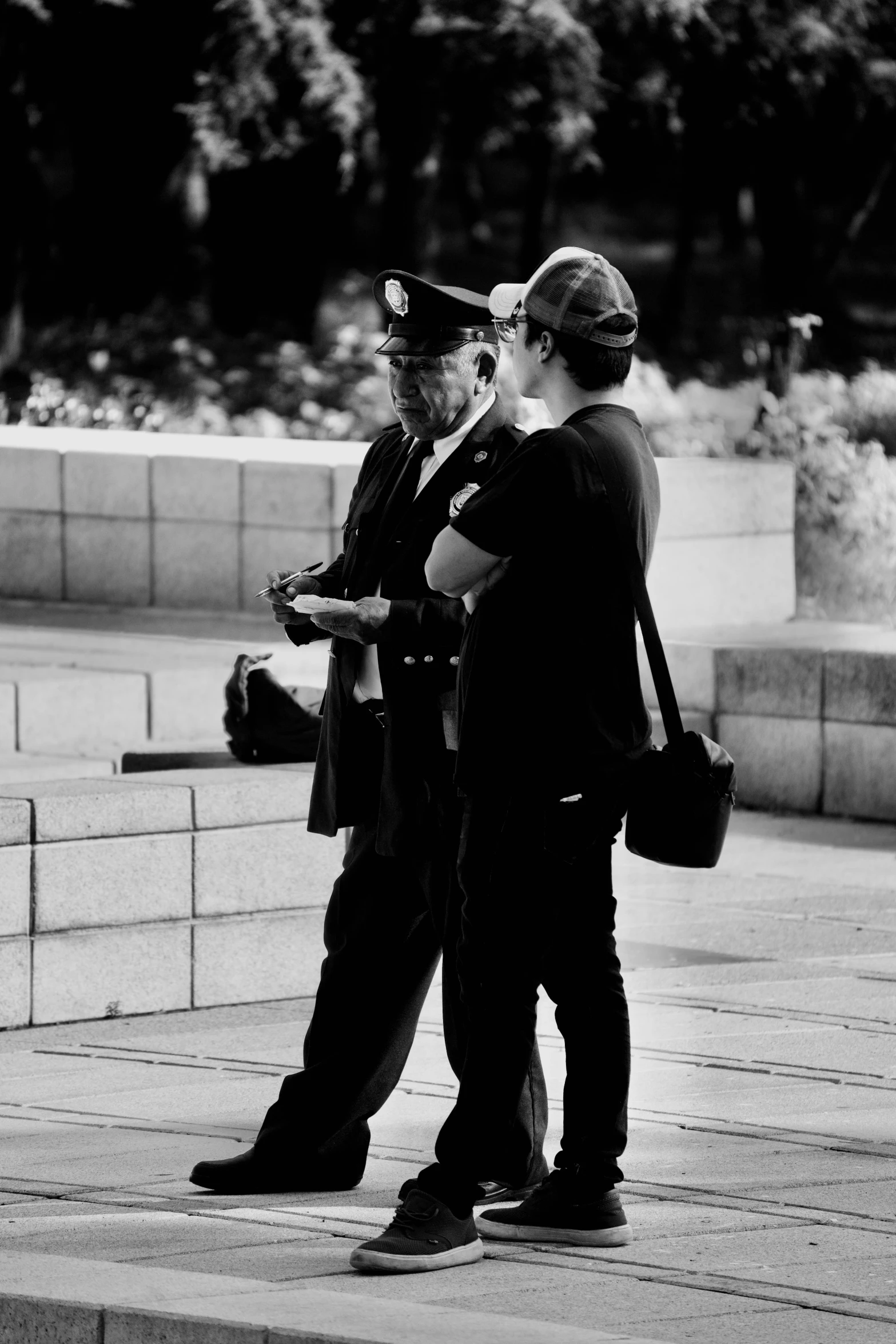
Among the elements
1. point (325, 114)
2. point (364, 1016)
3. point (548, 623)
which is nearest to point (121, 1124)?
point (364, 1016)

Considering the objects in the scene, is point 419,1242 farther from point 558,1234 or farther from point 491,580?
point 491,580

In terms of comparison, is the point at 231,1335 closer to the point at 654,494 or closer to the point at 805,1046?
the point at 654,494

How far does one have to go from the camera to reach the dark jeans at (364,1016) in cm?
470

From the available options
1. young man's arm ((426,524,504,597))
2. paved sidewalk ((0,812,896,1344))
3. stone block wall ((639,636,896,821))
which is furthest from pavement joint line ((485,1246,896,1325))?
stone block wall ((639,636,896,821))

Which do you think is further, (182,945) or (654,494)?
(182,945)

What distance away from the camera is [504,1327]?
3605 mm

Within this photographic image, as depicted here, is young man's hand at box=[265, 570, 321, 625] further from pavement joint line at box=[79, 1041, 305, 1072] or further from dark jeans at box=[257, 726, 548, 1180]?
pavement joint line at box=[79, 1041, 305, 1072]

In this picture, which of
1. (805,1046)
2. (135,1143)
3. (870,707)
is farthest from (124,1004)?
(870,707)

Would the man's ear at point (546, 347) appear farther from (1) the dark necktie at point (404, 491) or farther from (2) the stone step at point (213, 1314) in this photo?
(2) the stone step at point (213, 1314)

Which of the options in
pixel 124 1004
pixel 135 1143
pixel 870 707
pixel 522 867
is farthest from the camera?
pixel 870 707

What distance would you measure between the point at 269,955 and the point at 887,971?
173 centimetres

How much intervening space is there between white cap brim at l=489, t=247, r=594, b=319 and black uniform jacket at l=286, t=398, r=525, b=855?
0.31 meters

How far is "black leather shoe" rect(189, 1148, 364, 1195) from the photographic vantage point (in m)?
4.68

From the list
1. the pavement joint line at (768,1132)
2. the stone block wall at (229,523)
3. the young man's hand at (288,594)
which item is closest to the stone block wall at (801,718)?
the stone block wall at (229,523)
